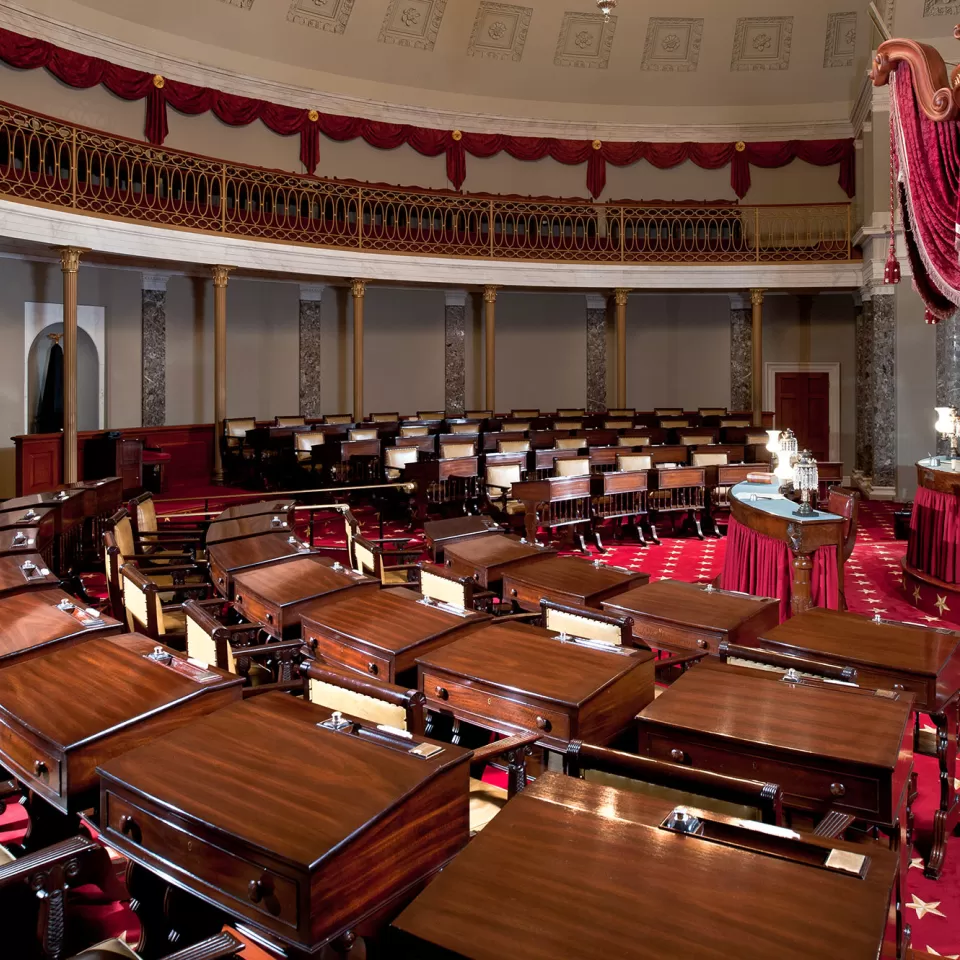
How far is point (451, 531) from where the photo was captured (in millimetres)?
5664

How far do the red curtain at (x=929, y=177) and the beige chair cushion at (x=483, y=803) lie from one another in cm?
276

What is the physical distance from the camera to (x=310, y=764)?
2133mm

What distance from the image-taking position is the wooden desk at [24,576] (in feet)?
13.0

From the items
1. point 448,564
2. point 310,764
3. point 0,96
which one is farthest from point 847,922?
point 0,96

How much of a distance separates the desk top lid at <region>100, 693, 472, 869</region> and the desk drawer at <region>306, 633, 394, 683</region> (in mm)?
773

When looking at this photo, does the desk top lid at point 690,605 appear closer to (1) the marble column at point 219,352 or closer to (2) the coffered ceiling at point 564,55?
(1) the marble column at point 219,352

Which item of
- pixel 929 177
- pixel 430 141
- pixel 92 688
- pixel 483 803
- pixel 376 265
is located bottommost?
pixel 483 803

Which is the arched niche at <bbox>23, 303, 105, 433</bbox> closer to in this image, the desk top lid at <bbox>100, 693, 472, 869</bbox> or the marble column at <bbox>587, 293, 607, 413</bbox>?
the marble column at <bbox>587, 293, 607, 413</bbox>

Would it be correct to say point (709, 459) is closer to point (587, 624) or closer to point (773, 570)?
point (773, 570)

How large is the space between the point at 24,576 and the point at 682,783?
10.6ft

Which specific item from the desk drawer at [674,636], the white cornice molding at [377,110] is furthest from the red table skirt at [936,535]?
the white cornice molding at [377,110]

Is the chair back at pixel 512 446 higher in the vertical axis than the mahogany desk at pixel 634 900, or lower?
higher

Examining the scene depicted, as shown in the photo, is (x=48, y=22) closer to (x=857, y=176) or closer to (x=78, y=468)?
(x=78, y=468)

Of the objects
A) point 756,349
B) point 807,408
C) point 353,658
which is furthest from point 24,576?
point 807,408
